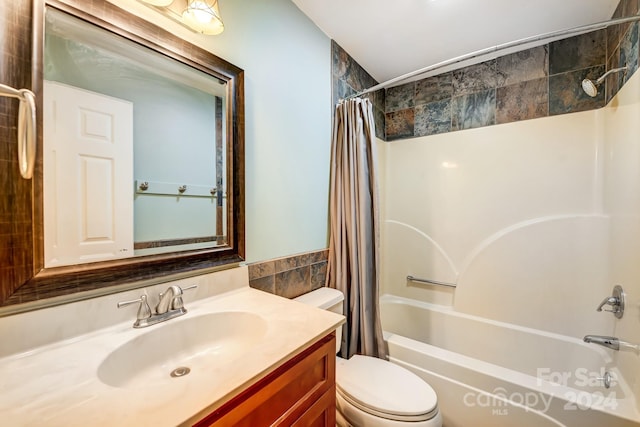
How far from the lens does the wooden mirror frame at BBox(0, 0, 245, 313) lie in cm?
68

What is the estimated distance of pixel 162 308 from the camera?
0.88 metres

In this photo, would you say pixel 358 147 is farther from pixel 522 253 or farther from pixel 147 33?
pixel 522 253

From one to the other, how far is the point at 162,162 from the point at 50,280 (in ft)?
1.67

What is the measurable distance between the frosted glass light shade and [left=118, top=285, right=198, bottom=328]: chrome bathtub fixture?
1017 millimetres

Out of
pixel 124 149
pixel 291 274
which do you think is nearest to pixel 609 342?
pixel 291 274

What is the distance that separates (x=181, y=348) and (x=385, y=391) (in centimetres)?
96

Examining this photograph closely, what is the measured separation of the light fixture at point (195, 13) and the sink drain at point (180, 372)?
127cm

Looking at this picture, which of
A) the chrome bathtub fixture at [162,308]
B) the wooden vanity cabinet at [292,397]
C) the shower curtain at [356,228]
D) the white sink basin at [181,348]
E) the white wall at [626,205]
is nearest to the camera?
the wooden vanity cabinet at [292,397]

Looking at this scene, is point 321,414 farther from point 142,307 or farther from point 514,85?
point 514,85

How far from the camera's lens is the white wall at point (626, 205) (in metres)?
1.22

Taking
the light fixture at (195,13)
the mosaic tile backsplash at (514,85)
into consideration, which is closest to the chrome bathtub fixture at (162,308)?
the light fixture at (195,13)

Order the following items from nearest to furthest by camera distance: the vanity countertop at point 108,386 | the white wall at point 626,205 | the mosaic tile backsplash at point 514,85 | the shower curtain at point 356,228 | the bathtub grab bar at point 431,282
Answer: the vanity countertop at point 108,386 < the white wall at point 626,205 < the mosaic tile backsplash at point 514,85 < the shower curtain at point 356,228 < the bathtub grab bar at point 431,282

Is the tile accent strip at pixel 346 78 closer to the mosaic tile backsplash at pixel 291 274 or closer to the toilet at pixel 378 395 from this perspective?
the mosaic tile backsplash at pixel 291 274

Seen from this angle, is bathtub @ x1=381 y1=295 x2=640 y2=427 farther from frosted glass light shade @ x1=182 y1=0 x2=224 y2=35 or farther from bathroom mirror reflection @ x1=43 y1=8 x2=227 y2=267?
frosted glass light shade @ x1=182 y1=0 x2=224 y2=35
